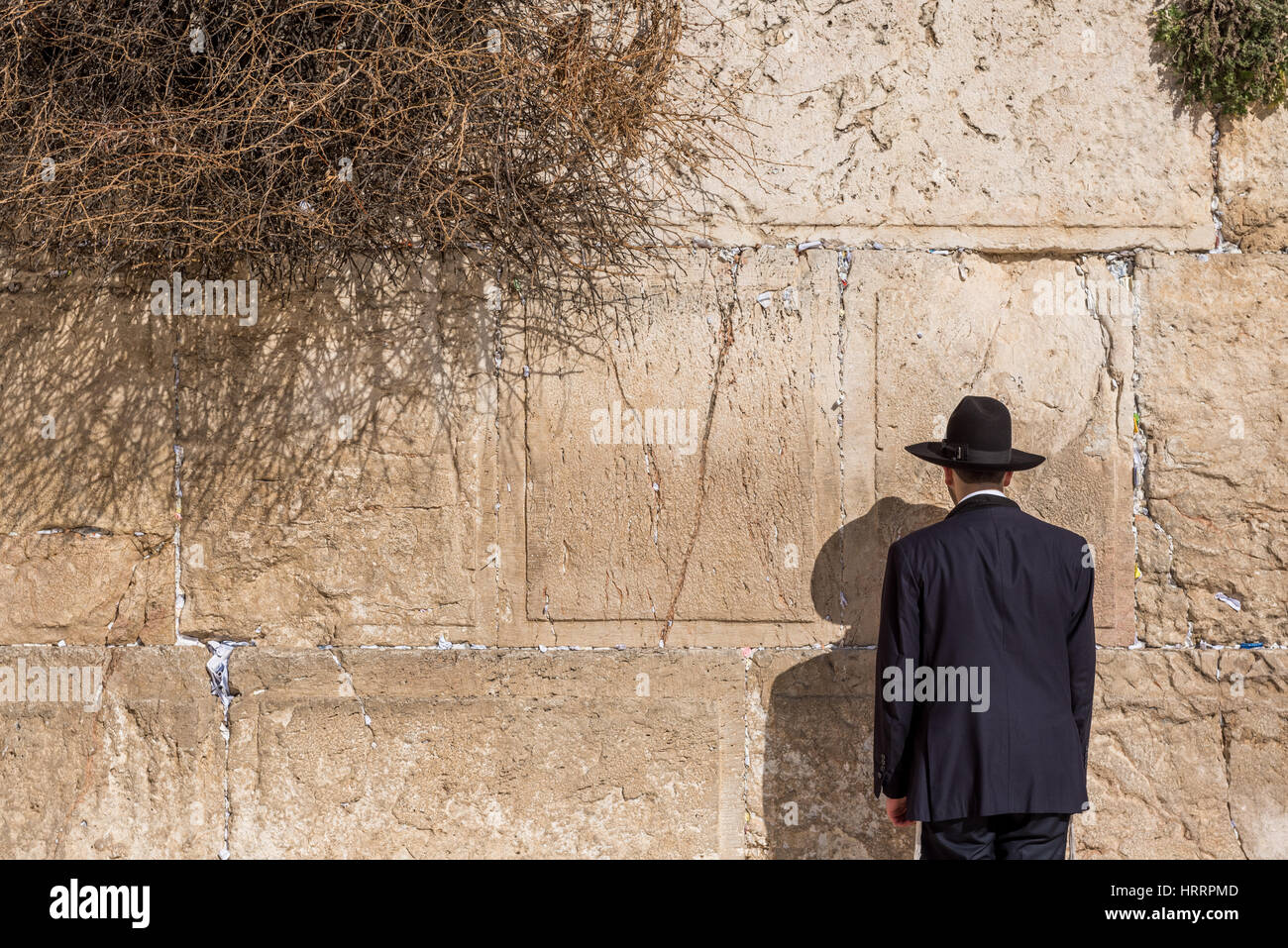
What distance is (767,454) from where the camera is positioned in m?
3.25

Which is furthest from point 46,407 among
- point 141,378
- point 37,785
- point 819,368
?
point 819,368

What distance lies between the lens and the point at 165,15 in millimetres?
2957

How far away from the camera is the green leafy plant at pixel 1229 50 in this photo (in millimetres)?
3180

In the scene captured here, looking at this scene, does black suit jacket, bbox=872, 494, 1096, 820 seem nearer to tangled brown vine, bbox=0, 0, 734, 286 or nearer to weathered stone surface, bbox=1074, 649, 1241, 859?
weathered stone surface, bbox=1074, 649, 1241, 859

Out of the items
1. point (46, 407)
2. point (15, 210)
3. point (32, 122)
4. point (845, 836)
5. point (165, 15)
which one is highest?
point (165, 15)

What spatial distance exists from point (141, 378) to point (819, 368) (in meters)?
2.35

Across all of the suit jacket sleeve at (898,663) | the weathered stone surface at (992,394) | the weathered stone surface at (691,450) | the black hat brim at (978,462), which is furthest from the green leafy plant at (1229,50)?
the suit jacket sleeve at (898,663)

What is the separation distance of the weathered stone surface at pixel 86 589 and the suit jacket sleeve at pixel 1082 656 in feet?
9.57

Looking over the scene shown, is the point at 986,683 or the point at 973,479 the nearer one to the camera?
the point at 986,683

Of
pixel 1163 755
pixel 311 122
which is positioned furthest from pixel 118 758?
pixel 1163 755

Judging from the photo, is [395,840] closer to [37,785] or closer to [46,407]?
[37,785]

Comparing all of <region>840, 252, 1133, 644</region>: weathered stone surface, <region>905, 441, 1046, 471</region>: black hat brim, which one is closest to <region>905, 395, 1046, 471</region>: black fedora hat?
<region>905, 441, 1046, 471</region>: black hat brim

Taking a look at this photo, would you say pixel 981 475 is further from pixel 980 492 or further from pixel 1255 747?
pixel 1255 747

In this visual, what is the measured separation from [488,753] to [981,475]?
1.86 m
